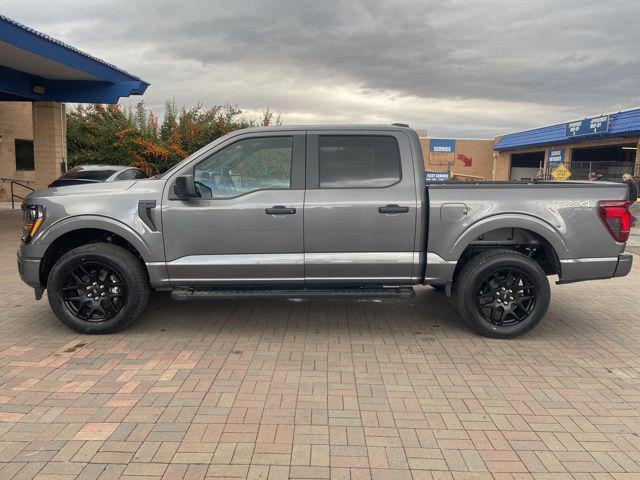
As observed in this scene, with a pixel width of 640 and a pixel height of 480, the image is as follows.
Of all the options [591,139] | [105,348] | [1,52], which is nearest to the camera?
[105,348]

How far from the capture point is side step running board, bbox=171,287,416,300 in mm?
4891

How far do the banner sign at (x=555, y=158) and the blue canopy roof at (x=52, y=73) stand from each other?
23.3 meters

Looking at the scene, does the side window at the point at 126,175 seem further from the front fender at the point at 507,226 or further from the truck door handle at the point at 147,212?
the front fender at the point at 507,226

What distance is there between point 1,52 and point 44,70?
219 centimetres

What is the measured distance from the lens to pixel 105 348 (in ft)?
15.5

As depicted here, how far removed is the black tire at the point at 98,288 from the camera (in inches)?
192

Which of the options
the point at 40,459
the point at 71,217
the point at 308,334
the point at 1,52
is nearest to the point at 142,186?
the point at 71,217

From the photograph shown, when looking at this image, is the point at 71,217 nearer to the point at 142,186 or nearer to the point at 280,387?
the point at 142,186

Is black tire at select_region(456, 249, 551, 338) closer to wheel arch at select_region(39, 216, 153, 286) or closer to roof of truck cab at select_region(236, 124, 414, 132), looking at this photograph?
roof of truck cab at select_region(236, 124, 414, 132)

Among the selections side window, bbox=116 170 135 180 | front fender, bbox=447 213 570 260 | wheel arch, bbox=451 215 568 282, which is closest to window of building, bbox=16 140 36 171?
side window, bbox=116 170 135 180

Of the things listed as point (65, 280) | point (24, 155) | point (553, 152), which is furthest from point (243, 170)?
point (553, 152)

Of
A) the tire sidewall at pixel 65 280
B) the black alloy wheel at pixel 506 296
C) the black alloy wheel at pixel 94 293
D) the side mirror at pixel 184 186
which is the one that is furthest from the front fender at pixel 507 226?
the black alloy wheel at pixel 94 293

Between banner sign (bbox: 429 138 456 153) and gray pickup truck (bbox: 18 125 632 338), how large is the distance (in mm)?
37070

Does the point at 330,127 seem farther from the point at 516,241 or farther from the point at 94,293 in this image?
the point at 94,293
